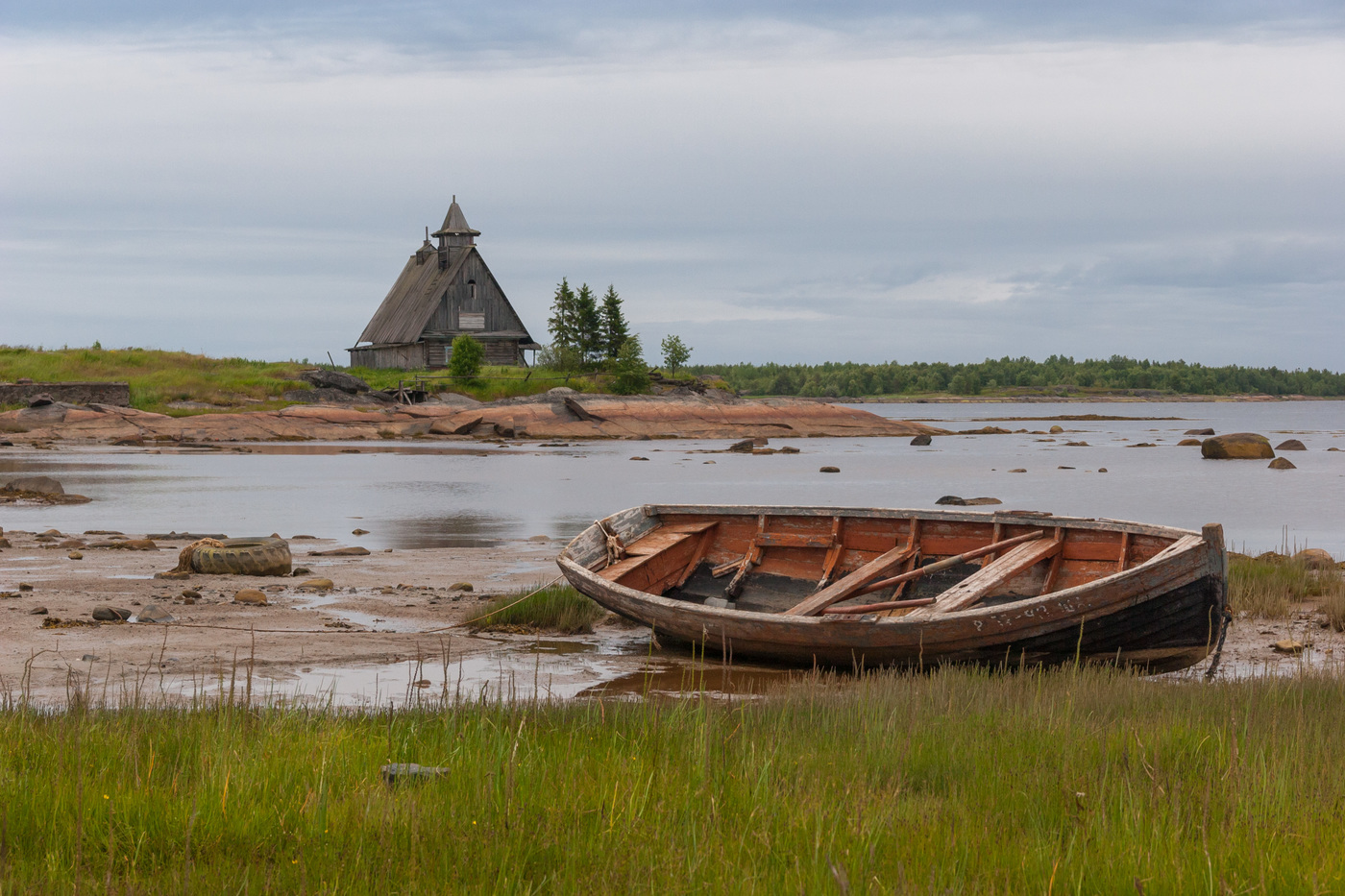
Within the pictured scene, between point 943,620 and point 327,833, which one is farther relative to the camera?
point 943,620

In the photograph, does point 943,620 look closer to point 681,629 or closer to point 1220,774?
point 681,629

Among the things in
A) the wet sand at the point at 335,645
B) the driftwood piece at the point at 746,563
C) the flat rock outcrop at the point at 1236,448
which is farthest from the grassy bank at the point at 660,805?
the flat rock outcrop at the point at 1236,448

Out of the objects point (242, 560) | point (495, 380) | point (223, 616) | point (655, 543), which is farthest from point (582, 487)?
point (495, 380)

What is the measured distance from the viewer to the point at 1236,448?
47156mm

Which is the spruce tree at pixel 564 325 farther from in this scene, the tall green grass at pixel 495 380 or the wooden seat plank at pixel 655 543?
the wooden seat plank at pixel 655 543

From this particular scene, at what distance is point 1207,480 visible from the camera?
3647 cm

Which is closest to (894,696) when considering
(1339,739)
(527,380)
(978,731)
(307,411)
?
(978,731)

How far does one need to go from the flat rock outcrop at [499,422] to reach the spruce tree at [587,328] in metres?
6.24

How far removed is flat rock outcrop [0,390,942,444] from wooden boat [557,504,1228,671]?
4068 cm

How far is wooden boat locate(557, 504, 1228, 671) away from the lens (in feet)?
26.8

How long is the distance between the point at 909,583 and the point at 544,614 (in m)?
3.65

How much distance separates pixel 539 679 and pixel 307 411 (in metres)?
47.6

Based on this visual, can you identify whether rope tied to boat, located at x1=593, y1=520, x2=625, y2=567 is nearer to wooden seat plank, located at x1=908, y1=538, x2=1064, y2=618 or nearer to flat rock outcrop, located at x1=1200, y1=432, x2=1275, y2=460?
wooden seat plank, located at x1=908, y1=538, x2=1064, y2=618

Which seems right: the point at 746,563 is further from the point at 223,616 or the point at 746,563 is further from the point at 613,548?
the point at 223,616
